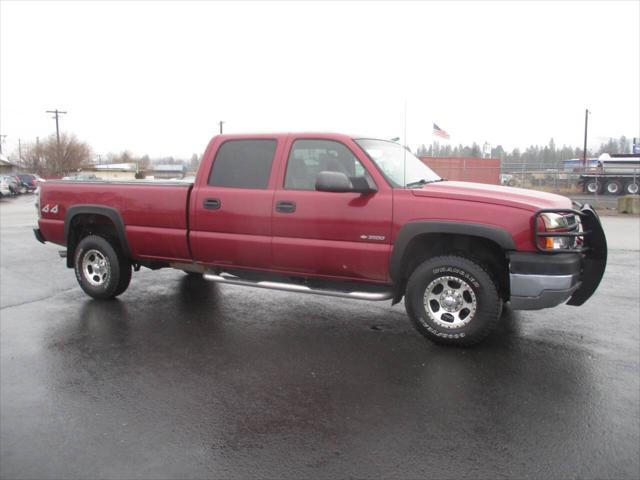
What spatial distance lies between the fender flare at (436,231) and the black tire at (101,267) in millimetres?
3427

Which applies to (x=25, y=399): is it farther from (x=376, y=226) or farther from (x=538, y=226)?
(x=538, y=226)

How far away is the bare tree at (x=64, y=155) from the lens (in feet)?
231

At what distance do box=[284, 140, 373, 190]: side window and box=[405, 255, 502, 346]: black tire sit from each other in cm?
118

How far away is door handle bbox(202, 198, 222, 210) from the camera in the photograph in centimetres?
542

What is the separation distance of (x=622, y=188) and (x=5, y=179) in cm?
4044

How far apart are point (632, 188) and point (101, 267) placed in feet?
107

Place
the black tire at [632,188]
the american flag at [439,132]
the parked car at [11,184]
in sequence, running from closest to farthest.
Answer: the american flag at [439,132]
the black tire at [632,188]
the parked car at [11,184]

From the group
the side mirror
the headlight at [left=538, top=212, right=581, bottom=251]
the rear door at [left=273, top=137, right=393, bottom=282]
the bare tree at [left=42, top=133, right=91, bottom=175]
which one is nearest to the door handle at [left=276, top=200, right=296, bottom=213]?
the rear door at [left=273, top=137, right=393, bottom=282]

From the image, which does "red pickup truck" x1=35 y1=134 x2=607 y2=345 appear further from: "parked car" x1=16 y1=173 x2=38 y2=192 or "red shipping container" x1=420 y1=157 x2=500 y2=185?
"parked car" x1=16 y1=173 x2=38 y2=192

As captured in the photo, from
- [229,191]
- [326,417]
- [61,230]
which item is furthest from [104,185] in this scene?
[326,417]

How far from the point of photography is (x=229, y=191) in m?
5.41

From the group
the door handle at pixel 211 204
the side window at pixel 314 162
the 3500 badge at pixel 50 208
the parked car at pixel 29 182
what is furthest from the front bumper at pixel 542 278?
the parked car at pixel 29 182

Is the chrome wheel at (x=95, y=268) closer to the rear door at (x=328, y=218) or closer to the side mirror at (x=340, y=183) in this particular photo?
the rear door at (x=328, y=218)

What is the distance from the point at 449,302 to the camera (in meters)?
4.61
